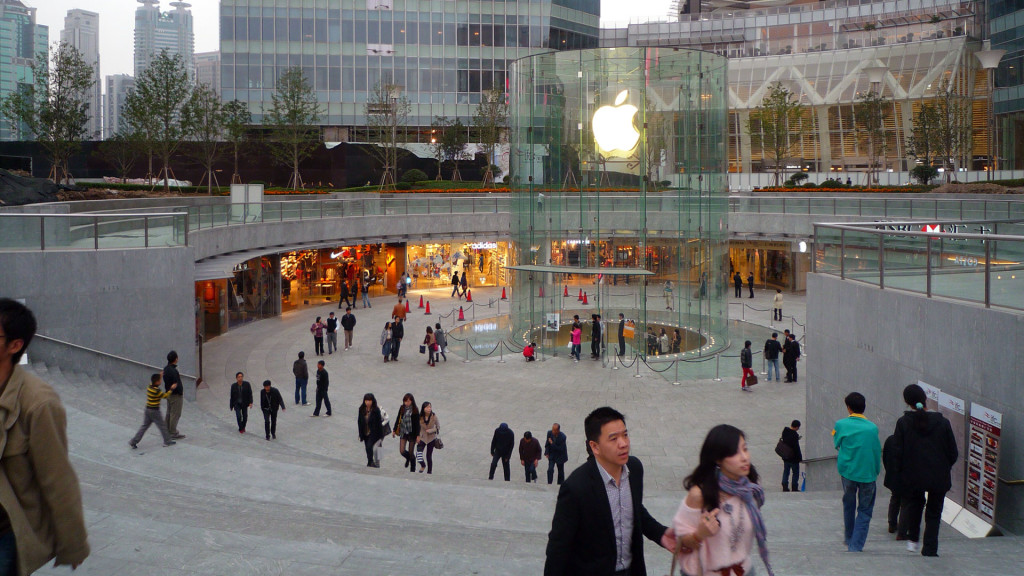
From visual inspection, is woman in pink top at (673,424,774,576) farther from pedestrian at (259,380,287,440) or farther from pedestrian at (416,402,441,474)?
pedestrian at (259,380,287,440)

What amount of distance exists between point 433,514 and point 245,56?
63948 millimetres

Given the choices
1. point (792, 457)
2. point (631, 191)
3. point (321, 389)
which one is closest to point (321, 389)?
point (321, 389)

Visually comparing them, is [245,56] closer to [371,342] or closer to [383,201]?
[383,201]

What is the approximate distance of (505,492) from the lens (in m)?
10.2

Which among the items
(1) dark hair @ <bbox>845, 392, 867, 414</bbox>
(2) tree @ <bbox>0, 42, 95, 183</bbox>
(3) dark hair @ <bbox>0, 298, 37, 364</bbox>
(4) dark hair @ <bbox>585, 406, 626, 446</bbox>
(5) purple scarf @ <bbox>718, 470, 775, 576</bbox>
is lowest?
(1) dark hair @ <bbox>845, 392, 867, 414</bbox>

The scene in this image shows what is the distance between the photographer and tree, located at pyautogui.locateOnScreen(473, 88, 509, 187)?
5938 cm

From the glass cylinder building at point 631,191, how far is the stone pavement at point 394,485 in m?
4.15

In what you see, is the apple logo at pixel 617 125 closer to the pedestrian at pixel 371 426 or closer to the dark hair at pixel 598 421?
the pedestrian at pixel 371 426

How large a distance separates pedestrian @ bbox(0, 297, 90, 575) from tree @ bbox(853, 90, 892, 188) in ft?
189

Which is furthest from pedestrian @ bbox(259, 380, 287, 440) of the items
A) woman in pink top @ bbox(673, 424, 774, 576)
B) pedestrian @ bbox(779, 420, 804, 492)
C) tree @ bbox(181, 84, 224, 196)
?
tree @ bbox(181, 84, 224, 196)

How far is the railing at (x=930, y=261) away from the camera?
8.83 m

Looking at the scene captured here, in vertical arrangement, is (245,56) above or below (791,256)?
above

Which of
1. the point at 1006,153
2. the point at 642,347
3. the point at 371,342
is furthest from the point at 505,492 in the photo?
the point at 1006,153

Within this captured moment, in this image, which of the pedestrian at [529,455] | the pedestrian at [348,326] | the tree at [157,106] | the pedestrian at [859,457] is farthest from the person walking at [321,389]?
the tree at [157,106]
